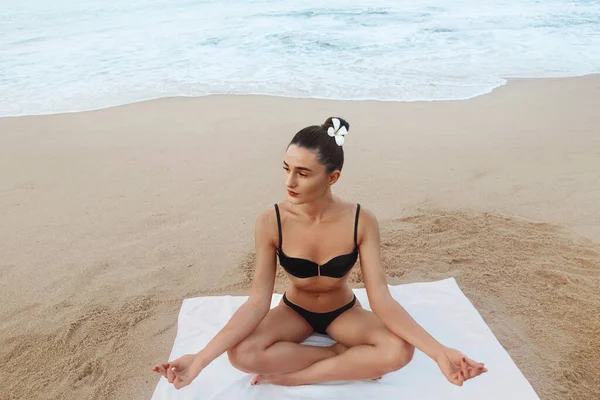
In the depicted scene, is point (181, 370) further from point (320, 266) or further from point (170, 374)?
point (320, 266)

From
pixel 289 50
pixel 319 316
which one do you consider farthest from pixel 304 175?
pixel 289 50

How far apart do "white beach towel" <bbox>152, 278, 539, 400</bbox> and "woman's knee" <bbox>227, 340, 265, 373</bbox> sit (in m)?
0.22

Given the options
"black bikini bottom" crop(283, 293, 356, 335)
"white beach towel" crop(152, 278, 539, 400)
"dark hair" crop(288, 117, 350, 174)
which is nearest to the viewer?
"dark hair" crop(288, 117, 350, 174)

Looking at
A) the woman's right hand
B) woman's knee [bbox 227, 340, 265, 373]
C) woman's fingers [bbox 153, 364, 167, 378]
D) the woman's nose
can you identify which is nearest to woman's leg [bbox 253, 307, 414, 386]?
woman's knee [bbox 227, 340, 265, 373]

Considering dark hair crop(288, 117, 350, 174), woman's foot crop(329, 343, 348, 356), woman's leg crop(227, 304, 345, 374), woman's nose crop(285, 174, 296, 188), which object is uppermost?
dark hair crop(288, 117, 350, 174)

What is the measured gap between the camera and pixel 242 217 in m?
4.32

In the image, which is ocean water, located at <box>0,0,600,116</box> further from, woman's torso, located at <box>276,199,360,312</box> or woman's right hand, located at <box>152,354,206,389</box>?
woman's right hand, located at <box>152,354,206,389</box>

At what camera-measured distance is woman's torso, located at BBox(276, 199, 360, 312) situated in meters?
2.37

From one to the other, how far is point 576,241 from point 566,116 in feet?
9.33

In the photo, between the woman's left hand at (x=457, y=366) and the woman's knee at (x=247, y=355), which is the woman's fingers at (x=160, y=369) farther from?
the woman's left hand at (x=457, y=366)

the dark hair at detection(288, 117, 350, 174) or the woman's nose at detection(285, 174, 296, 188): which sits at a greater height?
the dark hair at detection(288, 117, 350, 174)

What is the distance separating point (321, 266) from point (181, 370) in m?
0.75

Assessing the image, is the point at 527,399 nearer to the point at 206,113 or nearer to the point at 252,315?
the point at 252,315

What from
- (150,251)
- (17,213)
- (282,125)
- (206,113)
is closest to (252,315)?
(150,251)
